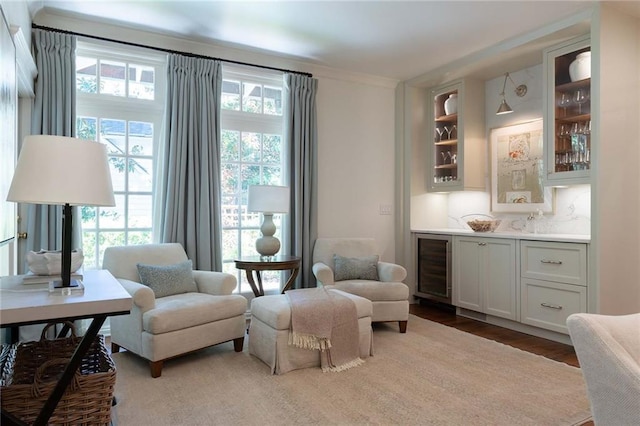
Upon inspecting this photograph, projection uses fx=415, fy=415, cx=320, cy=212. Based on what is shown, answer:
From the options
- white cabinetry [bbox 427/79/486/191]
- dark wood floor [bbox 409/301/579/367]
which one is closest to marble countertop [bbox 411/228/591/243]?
white cabinetry [bbox 427/79/486/191]

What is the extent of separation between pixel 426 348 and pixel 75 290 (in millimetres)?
2568

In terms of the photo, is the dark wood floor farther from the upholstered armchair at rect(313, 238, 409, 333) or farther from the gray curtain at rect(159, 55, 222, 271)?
the gray curtain at rect(159, 55, 222, 271)

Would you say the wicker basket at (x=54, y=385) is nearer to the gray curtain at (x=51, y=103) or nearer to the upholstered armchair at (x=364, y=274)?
the gray curtain at (x=51, y=103)

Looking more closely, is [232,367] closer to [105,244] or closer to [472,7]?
[105,244]

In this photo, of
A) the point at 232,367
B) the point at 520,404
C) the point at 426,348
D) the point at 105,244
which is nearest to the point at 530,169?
the point at 426,348

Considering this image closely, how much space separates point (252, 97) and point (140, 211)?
5.29ft

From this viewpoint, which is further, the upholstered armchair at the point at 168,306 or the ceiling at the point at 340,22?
the ceiling at the point at 340,22

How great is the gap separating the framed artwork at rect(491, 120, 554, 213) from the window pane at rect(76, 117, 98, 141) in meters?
4.06

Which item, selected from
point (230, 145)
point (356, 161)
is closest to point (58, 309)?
point (230, 145)

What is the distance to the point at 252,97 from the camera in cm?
434

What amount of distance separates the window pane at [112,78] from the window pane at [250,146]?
3.86 ft

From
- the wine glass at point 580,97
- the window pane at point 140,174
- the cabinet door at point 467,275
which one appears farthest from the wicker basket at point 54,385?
the wine glass at point 580,97

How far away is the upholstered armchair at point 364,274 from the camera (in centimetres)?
372

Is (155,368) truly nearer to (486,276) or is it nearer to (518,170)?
(486,276)
